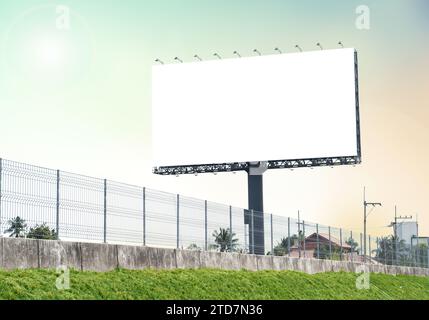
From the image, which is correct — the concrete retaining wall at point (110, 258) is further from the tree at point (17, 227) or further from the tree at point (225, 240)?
the tree at point (225, 240)

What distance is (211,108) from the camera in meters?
62.1

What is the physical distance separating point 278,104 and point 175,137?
7.11 m

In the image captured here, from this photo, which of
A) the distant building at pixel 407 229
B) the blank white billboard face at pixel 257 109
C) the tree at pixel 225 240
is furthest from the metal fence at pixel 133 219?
the distant building at pixel 407 229

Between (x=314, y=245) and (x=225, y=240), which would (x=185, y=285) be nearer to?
(x=225, y=240)

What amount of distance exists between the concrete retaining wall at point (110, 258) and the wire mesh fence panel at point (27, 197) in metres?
0.49

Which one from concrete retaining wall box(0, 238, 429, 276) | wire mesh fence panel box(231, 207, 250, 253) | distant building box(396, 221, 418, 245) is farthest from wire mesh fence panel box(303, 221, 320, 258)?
distant building box(396, 221, 418, 245)

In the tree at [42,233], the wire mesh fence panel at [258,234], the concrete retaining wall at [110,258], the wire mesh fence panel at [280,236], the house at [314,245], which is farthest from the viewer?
the house at [314,245]

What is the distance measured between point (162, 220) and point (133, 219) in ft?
5.78

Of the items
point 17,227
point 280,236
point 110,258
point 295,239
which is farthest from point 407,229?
point 17,227

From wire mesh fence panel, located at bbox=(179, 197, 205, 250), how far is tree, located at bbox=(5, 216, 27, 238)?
307 inches

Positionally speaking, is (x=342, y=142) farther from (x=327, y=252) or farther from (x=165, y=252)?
(x=165, y=252)

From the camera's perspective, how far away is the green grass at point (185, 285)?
17.0m

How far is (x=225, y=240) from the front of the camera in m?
28.4
